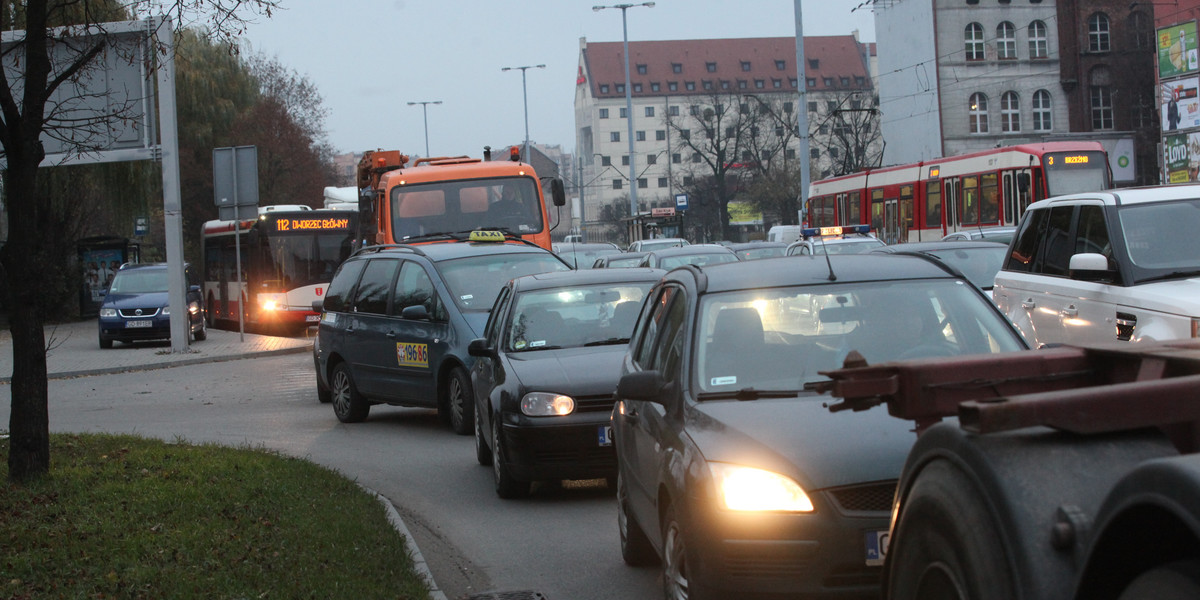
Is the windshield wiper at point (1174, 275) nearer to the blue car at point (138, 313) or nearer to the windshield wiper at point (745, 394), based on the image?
the windshield wiper at point (745, 394)

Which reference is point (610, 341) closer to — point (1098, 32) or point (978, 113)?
point (978, 113)

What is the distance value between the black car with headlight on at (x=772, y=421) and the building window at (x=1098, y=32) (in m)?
69.8

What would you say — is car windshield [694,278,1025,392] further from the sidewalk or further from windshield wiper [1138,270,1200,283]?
the sidewalk

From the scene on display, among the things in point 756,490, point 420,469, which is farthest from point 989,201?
point 756,490

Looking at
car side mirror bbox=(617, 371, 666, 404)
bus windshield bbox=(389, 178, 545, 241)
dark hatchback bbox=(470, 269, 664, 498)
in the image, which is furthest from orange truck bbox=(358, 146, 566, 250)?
car side mirror bbox=(617, 371, 666, 404)

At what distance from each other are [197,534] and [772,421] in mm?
3491

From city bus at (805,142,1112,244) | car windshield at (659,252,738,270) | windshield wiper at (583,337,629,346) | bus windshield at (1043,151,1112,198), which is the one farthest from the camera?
city bus at (805,142,1112,244)

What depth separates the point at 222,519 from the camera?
25.3 ft

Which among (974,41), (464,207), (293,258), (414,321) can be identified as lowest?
(414,321)

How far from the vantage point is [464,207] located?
2158 centimetres

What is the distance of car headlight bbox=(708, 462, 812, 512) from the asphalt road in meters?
1.78

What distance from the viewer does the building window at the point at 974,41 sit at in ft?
236

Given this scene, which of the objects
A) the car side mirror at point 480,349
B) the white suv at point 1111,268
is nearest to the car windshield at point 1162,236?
the white suv at point 1111,268

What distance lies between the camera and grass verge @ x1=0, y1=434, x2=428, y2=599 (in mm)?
6152
